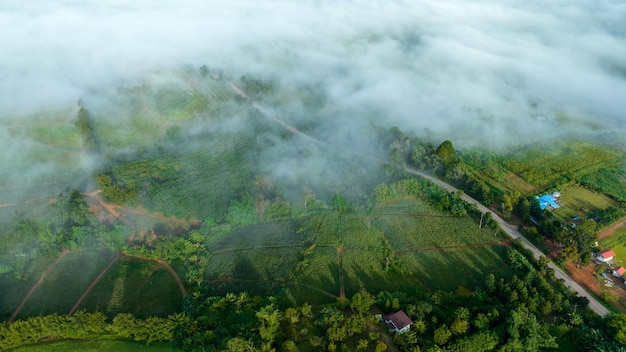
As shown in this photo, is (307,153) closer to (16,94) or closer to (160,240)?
(160,240)

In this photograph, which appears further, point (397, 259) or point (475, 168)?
point (475, 168)

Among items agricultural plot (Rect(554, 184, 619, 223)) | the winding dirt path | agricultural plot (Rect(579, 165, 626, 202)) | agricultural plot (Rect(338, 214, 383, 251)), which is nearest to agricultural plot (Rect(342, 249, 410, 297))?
agricultural plot (Rect(338, 214, 383, 251))

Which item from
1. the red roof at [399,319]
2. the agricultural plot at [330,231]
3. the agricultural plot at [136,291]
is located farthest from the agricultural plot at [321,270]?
the agricultural plot at [136,291]

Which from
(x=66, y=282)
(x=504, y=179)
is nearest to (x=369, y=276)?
(x=504, y=179)

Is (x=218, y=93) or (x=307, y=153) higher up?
(x=218, y=93)

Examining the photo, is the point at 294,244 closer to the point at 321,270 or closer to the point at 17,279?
the point at 321,270

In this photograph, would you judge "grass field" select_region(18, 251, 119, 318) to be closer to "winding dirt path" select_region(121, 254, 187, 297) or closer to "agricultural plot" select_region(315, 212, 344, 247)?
"winding dirt path" select_region(121, 254, 187, 297)

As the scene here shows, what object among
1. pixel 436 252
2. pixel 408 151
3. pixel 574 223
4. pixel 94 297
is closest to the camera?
pixel 94 297

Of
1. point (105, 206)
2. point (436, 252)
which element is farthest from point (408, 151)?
point (105, 206)

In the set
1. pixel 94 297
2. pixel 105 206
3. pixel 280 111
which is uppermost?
pixel 280 111
